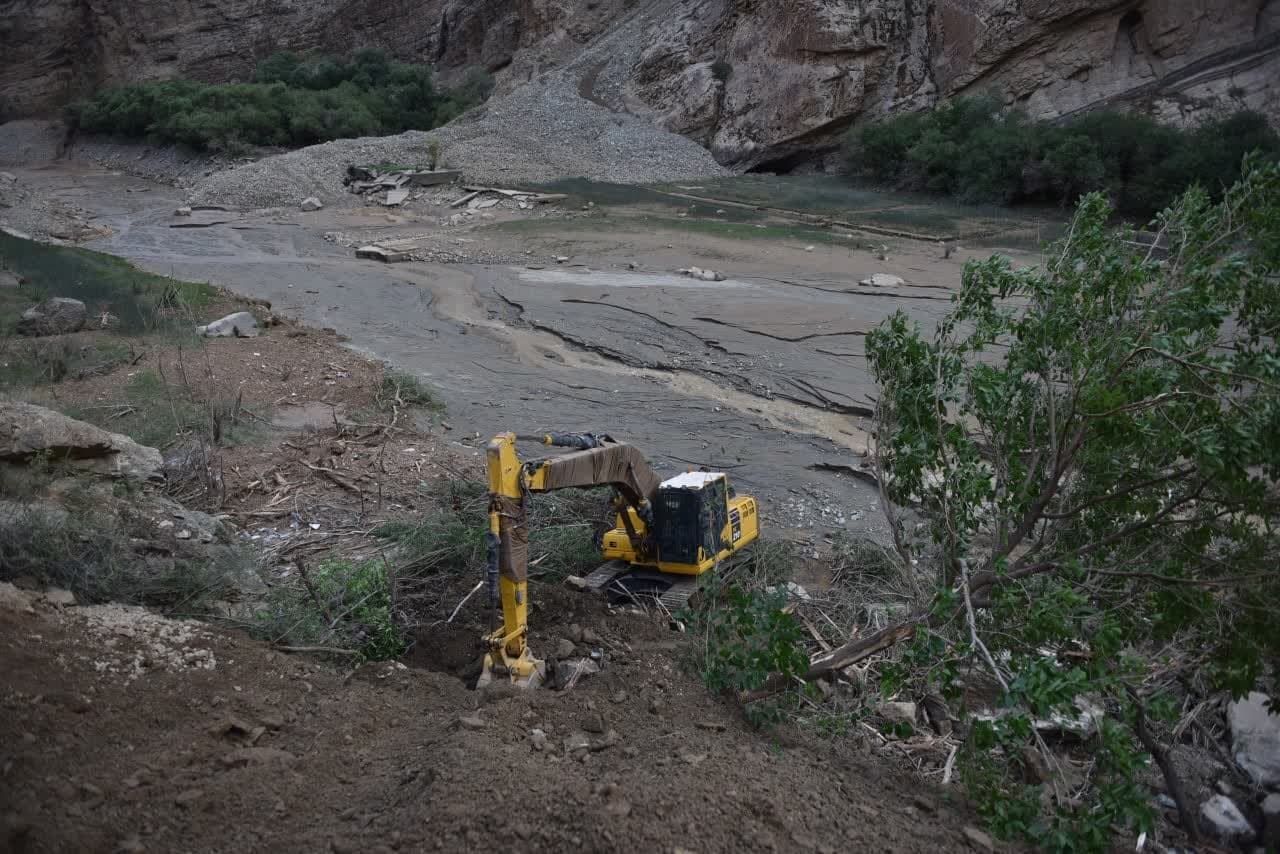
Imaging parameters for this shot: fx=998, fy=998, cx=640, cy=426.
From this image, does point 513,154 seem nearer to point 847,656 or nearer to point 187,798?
point 847,656

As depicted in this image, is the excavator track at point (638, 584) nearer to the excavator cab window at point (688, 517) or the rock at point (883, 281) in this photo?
the excavator cab window at point (688, 517)

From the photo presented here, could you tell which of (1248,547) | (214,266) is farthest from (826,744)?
(214,266)

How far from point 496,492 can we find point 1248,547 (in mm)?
3653

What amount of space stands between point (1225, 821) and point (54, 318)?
14.7 m

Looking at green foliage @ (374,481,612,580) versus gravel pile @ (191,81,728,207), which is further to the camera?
gravel pile @ (191,81,728,207)

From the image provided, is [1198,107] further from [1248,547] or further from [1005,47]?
[1248,547]

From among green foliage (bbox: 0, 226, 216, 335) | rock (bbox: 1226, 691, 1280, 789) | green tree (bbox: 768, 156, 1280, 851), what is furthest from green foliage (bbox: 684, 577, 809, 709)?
green foliage (bbox: 0, 226, 216, 335)

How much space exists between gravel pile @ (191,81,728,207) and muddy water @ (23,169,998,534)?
6.94 meters

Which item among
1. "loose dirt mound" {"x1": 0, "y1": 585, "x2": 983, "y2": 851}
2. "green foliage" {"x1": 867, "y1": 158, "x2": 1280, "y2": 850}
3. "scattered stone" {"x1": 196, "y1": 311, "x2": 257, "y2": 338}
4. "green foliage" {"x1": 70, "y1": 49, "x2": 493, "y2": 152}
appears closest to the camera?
"loose dirt mound" {"x1": 0, "y1": 585, "x2": 983, "y2": 851}

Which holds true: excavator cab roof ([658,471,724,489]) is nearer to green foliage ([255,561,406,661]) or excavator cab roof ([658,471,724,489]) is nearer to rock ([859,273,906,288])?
green foliage ([255,561,406,661])

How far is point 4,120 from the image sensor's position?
4941 centimetres

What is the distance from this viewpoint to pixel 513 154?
32719mm

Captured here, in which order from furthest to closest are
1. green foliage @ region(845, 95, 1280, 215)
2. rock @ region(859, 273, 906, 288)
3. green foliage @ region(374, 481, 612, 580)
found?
green foliage @ region(845, 95, 1280, 215) → rock @ region(859, 273, 906, 288) → green foliage @ region(374, 481, 612, 580)

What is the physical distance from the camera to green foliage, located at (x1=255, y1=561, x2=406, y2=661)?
631 centimetres
